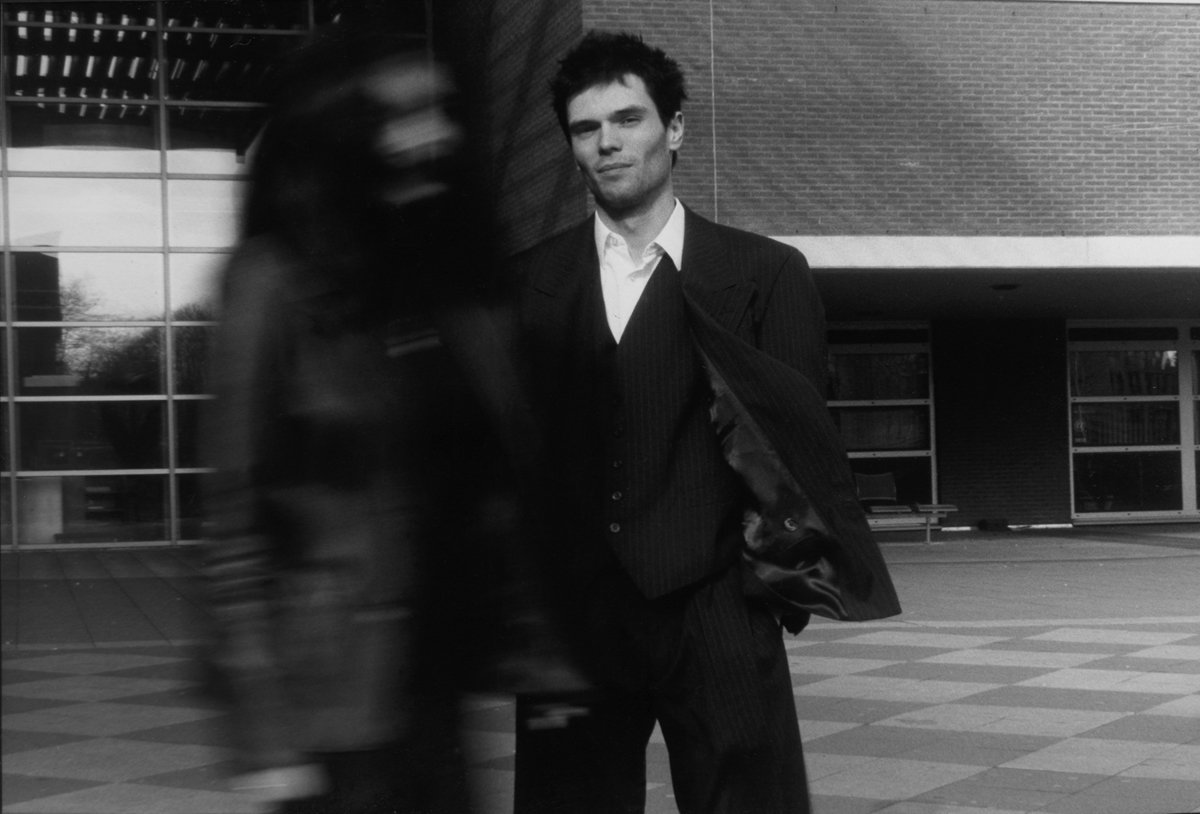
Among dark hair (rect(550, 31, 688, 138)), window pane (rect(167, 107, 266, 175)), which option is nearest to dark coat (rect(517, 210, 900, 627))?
dark hair (rect(550, 31, 688, 138))

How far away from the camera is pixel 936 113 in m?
16.0

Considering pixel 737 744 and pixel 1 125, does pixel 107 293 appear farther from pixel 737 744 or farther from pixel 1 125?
pixel 737 744

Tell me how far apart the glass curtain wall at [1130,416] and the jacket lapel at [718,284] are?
760 inches

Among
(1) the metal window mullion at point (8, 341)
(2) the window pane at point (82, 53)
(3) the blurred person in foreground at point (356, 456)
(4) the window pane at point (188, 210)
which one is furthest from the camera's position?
(4) the window pane at point (188, 210)

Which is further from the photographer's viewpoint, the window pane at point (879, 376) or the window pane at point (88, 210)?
the window pane at point (88, 210)

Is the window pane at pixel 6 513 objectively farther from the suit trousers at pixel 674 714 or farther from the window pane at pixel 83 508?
the suit trousers at pixel 674 714

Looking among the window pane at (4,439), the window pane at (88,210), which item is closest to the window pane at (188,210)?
the window pane at (88,210)

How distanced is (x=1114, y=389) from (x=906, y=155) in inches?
269

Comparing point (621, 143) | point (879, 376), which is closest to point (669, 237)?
point (621, 143)

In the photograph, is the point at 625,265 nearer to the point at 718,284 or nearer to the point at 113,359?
the point at 718,284

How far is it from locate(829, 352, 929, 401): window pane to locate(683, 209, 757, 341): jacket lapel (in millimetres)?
17847

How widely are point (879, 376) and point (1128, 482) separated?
393cm

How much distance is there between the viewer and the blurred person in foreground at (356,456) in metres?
1.95

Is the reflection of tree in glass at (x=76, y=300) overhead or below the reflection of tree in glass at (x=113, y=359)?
overhead
